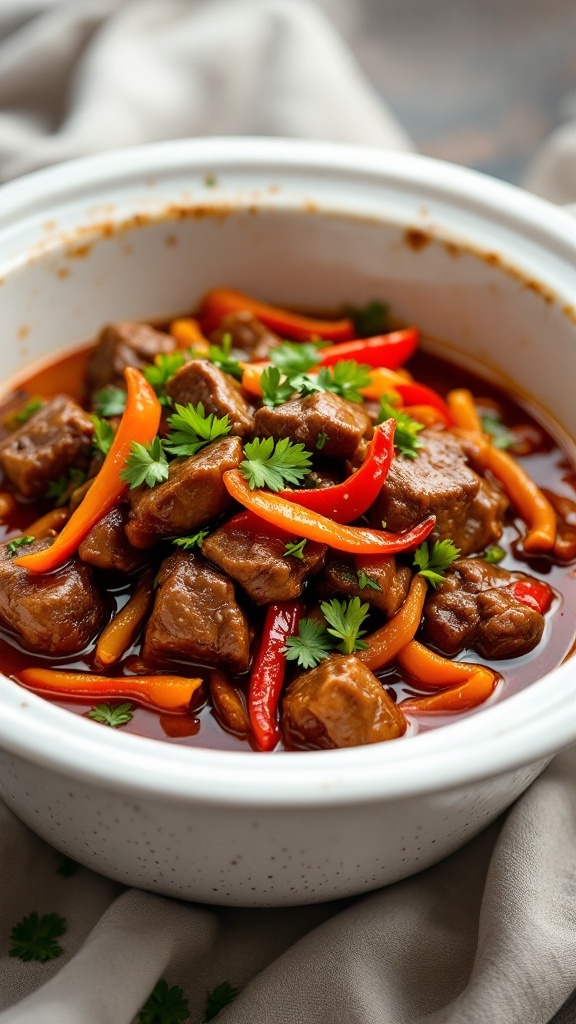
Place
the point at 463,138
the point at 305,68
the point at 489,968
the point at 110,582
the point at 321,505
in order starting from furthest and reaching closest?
the point at 463,138 < the point at 305,68 < the point at 110,582 < the point at 321,505 < the point at 489,968

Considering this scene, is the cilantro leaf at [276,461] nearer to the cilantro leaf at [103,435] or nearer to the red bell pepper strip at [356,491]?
the red bell pepper strip at [356,491]

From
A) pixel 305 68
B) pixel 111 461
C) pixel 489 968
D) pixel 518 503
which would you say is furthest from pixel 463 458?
pixel 305 68

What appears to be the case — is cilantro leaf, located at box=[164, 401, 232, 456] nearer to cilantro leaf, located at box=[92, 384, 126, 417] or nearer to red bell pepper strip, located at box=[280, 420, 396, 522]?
red bell pepper strip, located at box=[280, 420, 396, 522]

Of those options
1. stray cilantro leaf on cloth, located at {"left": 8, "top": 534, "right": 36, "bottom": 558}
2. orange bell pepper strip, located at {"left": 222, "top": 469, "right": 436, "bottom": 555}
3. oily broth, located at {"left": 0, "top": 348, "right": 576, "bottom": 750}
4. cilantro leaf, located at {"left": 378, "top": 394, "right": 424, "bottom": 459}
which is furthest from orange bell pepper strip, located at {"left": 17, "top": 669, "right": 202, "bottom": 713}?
cilantro leaf, located at {"left": 378, "top": 394, "right": 424, "bottom": 459}

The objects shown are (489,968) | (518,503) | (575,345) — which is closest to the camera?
(489,968)

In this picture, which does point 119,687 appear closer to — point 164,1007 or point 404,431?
point 164,1007

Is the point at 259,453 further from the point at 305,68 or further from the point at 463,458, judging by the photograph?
the point at 305,68

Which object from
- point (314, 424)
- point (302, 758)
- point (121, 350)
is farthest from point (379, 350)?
point (302, 758)
